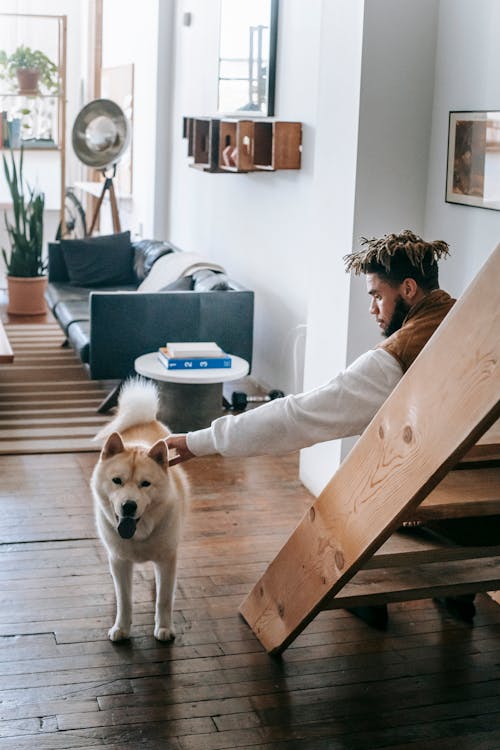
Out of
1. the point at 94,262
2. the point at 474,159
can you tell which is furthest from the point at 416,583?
the point at 94,262

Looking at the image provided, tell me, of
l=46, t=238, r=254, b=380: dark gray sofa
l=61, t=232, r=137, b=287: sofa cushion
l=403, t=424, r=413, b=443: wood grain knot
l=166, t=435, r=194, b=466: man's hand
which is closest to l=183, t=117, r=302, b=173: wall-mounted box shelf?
l=46, t=238, r=254, b=380: dark gray sofa

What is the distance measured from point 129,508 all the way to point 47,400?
9.97 ft

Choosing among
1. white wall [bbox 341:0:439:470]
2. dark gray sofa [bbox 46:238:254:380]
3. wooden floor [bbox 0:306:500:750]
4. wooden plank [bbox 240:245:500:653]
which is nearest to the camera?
wooden plank [bbox 240:245:500:653]

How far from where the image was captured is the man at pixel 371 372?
2730 millimetres

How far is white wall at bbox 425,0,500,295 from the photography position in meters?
3.50

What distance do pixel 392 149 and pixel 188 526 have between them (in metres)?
1.67

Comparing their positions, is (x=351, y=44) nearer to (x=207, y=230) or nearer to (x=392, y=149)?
(x=392, y=149)

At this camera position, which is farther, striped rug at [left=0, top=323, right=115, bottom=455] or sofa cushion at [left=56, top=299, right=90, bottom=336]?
sofa cushion at [left=56, top=299, right=90, bottom=336]

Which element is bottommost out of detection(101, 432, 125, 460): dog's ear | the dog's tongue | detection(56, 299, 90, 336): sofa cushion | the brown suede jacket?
the dog's tongue

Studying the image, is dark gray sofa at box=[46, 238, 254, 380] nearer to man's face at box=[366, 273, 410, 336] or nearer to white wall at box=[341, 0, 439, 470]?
white wall at box=[341, 0, 439, 470]

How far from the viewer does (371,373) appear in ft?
8.98

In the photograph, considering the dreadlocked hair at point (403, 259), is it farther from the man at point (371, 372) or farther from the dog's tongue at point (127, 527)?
the dog's tongue at point (127, 527)

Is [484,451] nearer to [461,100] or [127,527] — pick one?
[127,527]

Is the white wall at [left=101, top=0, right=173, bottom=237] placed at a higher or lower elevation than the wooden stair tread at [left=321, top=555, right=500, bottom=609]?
higher
